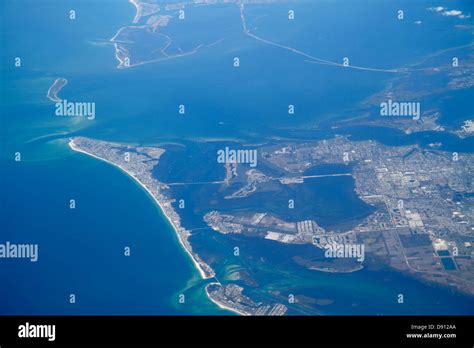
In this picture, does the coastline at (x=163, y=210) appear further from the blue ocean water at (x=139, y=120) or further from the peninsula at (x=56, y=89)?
the peninsula at (x=56, y=89)

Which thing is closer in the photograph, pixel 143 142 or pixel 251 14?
pixel 143 142

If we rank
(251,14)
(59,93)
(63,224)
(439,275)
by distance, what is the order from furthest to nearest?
1. (251,14)
2. (59,93)
3. (63,224)
4. (439,275)

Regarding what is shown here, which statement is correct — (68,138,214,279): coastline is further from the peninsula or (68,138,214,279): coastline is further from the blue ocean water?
the peninsula

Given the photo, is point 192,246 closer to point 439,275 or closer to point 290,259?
point 290,259

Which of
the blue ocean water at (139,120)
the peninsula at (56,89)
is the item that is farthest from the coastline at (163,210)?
the peninsula at (56,89)

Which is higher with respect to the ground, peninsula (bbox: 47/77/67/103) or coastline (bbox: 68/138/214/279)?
peninsula (bbox: 47/77/67/103)

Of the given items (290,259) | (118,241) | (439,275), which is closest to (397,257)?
(439,275)

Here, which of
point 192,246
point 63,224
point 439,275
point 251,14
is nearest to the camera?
point 439,275

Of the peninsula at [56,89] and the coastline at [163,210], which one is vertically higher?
the peninsula at [56,89]

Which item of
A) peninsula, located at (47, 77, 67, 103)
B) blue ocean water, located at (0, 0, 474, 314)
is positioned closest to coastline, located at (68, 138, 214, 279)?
blue ocean water, located at (0, 0, 474, 314)
